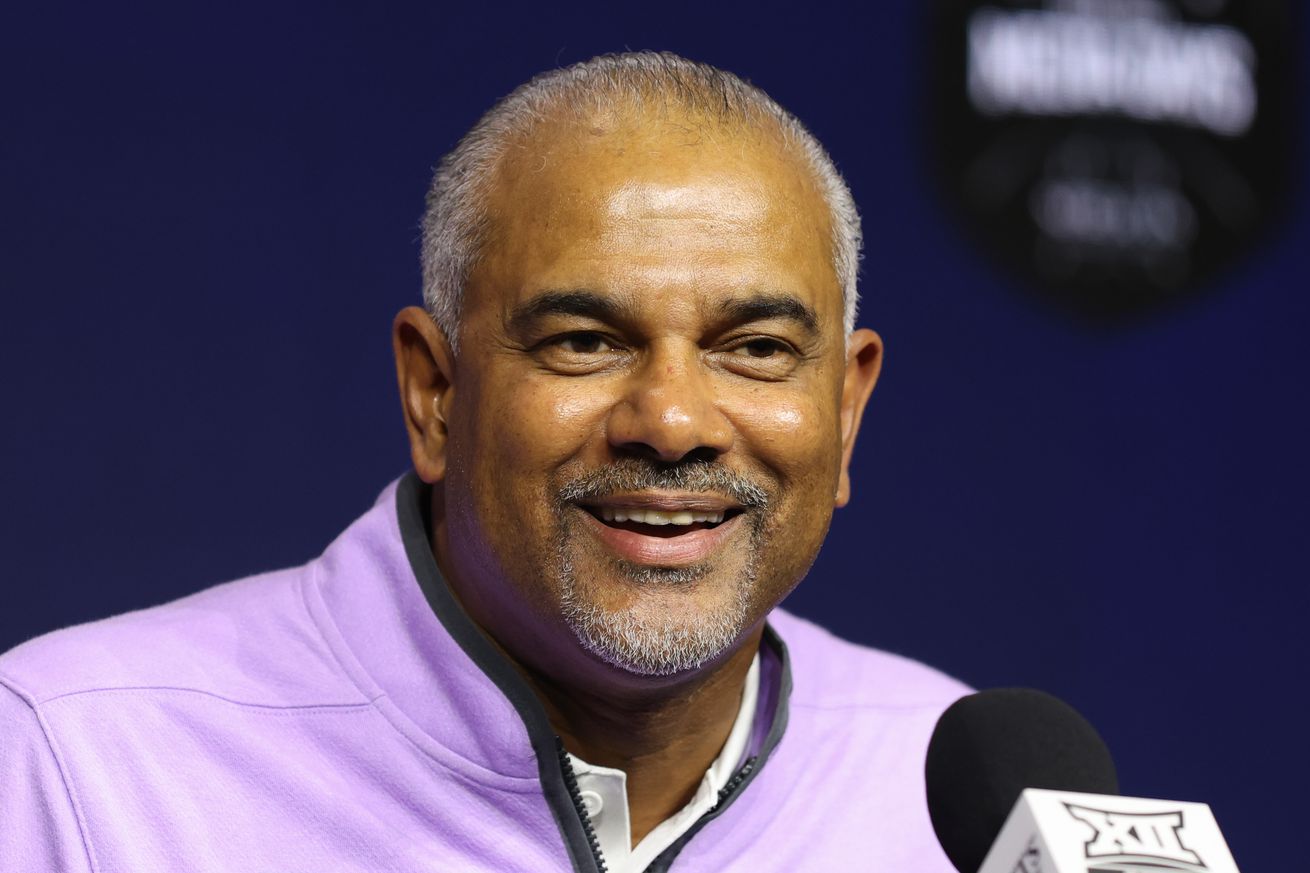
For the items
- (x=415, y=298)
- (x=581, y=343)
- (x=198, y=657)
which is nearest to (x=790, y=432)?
(x=581, y=343)

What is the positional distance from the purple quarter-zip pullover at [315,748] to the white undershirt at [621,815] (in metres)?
0.03

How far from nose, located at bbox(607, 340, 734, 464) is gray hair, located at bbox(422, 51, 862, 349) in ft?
0.73

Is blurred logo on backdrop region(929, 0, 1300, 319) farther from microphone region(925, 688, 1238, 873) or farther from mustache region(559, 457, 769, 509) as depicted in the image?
microphone region(925, 688, 1238, 873)

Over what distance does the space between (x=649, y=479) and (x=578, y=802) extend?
11.5 inches

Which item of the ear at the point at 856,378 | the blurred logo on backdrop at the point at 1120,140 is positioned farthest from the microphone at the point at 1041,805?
the blurred logo on backdrop at the point at 1120,140

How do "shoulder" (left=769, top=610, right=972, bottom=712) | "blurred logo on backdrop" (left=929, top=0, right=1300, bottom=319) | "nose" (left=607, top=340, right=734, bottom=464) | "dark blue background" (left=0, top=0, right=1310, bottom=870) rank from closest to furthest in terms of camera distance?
"nose" (left=607, top=340, right=734, bottom=464), "shoulder" (left=769, top=610, right=972, bottom=712), "dark blue background" (left=0, top=0, right=1310, bottom=870), "blurred logo on backdrop" (left=929, top=0, right=1300, bottom=319)

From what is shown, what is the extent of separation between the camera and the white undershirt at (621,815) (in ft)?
5.15

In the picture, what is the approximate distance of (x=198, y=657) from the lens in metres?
1.55

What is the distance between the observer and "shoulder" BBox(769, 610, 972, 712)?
73.3 inches

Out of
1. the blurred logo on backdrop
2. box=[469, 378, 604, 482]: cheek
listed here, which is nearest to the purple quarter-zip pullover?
box=[469, 378, 604, 482]: cheek

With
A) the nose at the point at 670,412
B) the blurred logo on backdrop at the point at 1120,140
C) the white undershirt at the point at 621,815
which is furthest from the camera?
the blurred logo on backdrop at the point at 1120,140

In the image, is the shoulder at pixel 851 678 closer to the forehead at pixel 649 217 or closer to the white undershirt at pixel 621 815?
the white undershirt at pixel 621 815

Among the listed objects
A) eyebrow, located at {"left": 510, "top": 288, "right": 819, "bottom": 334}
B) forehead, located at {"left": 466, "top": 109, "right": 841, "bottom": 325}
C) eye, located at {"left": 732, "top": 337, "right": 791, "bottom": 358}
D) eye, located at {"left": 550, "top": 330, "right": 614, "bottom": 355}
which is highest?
→ forehead, located at {"left": 466, "top": 109, "right": 841, "bottom": 325}

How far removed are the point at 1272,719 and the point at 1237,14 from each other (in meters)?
1.14
